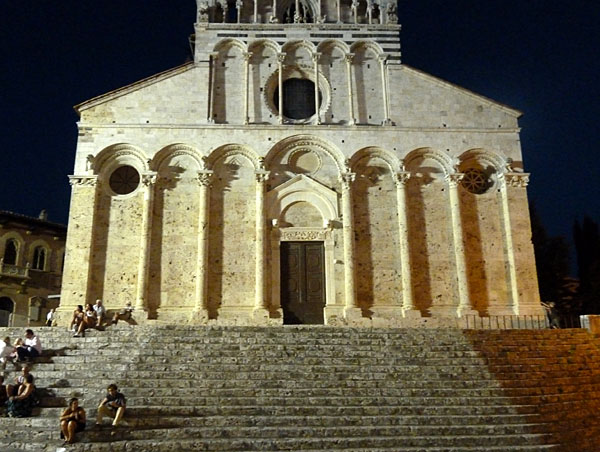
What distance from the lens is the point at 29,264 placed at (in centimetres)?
2850

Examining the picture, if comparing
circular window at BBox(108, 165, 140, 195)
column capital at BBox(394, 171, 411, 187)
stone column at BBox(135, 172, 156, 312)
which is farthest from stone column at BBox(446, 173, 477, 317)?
circular window at BBox(108, 165, 140, 195)

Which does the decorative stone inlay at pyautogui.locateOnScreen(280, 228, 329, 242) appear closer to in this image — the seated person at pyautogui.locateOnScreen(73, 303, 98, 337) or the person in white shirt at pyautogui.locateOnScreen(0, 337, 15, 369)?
the seated person at pyautogui.locateOnScreen(73, 303, 98, 337)

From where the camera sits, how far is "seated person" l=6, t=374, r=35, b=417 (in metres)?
10.0

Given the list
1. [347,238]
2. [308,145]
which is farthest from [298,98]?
[347,238]

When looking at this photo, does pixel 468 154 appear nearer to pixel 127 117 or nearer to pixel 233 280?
pixel 233 280

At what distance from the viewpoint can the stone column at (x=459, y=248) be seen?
17688mm

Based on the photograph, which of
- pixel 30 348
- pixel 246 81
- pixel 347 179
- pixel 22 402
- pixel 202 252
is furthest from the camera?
pixel 246 81

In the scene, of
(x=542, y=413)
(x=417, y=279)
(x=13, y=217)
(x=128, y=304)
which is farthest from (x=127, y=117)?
(x=542, y=413)

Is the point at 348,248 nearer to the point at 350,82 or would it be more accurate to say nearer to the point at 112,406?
the point at 350,82

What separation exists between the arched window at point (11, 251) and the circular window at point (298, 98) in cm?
1694

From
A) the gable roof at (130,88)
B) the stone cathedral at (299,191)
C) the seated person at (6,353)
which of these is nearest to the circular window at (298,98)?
the stone cathedral at (299,191)

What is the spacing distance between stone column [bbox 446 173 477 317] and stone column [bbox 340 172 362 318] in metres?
3.31

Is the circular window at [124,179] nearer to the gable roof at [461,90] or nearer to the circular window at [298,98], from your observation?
the circular window at [298,98]

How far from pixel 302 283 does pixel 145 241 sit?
5.20 meters
